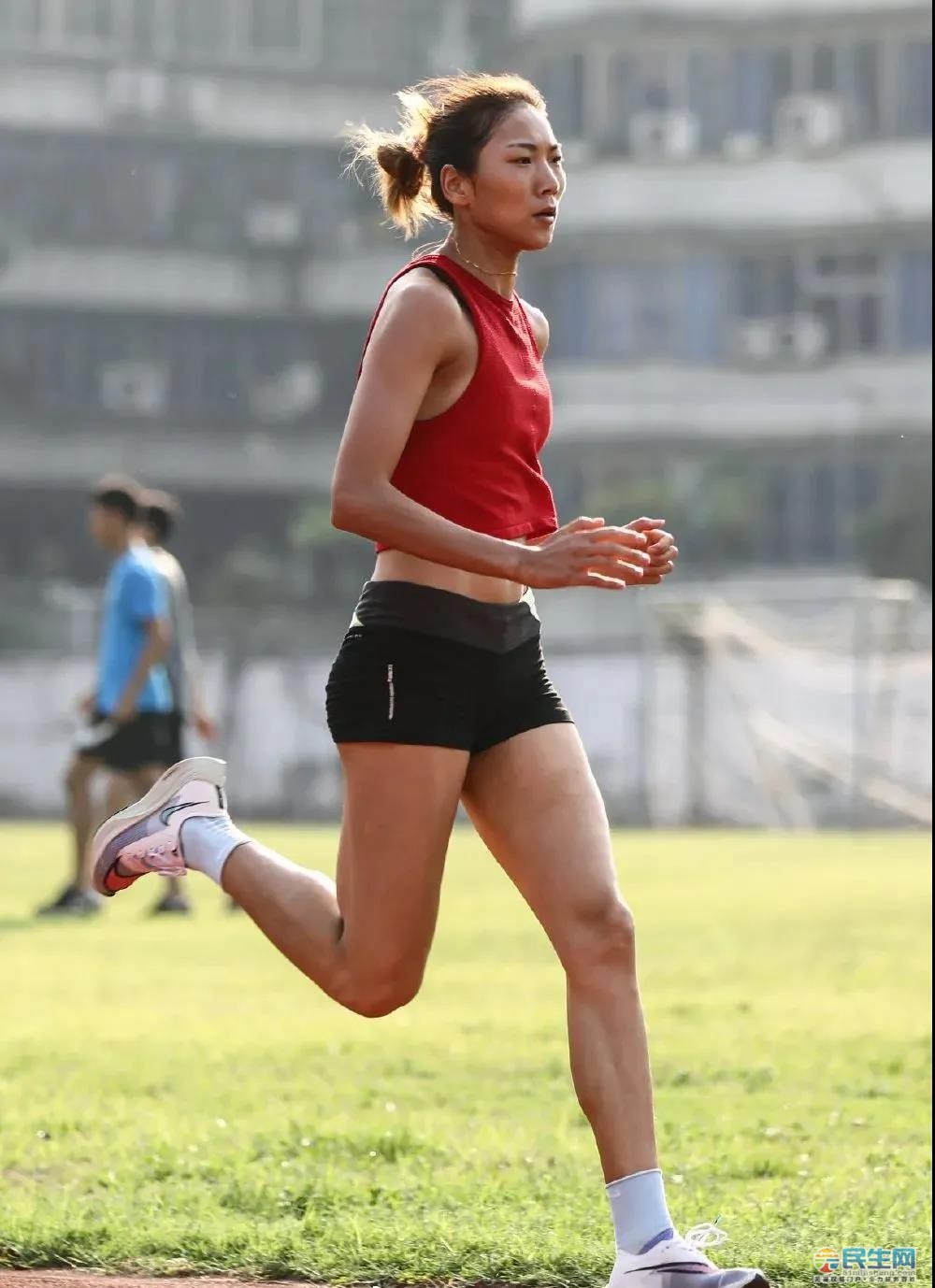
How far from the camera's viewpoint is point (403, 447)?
4527 millimetres

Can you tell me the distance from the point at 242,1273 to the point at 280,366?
4238 centimetres

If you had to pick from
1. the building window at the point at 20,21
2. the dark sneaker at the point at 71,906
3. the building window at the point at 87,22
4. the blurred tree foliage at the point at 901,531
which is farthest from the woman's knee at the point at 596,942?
the building window at the point at 20,21

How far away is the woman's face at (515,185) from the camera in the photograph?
4.68 metres

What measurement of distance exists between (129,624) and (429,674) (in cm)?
873

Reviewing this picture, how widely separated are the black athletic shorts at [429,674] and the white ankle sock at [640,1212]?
0.84 meters

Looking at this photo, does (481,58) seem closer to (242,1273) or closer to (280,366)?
(280,366)

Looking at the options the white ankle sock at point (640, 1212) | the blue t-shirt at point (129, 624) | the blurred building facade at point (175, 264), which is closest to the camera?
the white ankle sock at point (640, 1212)

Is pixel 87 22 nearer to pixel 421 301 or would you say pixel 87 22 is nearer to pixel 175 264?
pixel 175 264

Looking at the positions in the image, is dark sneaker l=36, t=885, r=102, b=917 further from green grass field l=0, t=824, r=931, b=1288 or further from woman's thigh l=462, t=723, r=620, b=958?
woman's thigh l=462, t=723, r=620, b=958

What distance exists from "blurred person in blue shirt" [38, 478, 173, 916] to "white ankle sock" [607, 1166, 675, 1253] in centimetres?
881

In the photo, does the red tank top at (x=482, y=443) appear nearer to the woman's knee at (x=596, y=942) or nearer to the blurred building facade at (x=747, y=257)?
the woman's knee at (x=596, y=942)

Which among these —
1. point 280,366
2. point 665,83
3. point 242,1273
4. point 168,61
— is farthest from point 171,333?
point 242,1273

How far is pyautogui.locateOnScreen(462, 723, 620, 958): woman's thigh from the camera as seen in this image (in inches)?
178

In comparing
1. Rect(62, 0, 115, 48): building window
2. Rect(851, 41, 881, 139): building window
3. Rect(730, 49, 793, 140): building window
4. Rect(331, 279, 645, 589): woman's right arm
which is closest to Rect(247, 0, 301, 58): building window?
Rect(62, 0, 115, 48): building window
